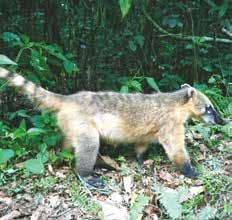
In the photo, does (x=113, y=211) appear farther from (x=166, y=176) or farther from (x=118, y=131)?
(x=118, y=131)

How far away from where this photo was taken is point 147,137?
22.9 ft

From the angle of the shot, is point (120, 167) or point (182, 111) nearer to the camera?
point (120, 167)

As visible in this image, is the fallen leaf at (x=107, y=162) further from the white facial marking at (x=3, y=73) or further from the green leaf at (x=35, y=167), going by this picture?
the white facial marking at (x=3, y=73)

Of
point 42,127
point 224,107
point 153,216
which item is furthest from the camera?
point 224,107

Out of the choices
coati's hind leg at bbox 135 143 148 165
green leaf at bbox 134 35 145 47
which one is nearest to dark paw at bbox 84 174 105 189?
coati's hind leg at bbox 135 143 148 165

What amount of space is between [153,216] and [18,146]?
1950 millimetres

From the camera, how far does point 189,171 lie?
6.58 m

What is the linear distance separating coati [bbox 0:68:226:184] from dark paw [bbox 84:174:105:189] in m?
0.09

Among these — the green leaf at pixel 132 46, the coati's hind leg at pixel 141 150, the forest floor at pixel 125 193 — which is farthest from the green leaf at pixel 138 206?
the green leaf at pixel 132 46

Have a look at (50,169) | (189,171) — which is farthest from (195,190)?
(50,169)

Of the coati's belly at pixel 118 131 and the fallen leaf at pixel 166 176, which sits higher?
the coati's belly at pixel 118 131

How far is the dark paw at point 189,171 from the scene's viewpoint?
6527 millimetres

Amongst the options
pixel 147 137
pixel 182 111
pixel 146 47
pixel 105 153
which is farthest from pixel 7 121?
pixel 146 47

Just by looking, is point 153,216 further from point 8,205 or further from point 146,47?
point 146,47
